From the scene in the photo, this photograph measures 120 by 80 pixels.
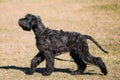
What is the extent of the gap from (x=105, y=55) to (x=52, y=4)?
2665 centimetres

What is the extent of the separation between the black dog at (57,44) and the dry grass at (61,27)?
26.1 inches

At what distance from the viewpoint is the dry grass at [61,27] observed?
1404 centimetres

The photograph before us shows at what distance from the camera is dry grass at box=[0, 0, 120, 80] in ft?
46.1

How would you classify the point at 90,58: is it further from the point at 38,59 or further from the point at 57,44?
the point at 38,59

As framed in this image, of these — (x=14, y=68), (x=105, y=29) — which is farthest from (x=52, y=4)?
(x=14, y=68)

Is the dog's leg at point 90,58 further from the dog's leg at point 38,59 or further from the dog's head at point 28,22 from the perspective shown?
the dog's head at point 28,22

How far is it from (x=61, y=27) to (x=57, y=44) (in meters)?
14.3

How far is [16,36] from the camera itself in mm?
23391

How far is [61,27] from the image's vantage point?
1073 inches

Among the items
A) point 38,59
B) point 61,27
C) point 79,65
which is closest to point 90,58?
point 79,65

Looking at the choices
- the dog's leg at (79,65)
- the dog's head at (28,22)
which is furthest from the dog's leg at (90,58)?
the dog's head at (28,22)

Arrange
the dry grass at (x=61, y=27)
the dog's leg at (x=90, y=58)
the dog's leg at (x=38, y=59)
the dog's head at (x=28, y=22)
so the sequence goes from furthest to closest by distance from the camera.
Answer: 1. the dry grass at (x=61, y=27)
2. the dog's leg at (x=38, y=59)
3. the dog's head at (x=28, y=22)
4. the dog's leg at (x=90, y=58)

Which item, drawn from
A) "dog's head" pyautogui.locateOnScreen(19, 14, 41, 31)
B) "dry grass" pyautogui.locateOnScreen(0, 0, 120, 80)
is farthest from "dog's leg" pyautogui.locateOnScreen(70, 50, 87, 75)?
"dog's head" pyautogui.locateOnScreen(19, 14, 41, 31)

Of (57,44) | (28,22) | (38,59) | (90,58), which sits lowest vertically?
(38,59)
